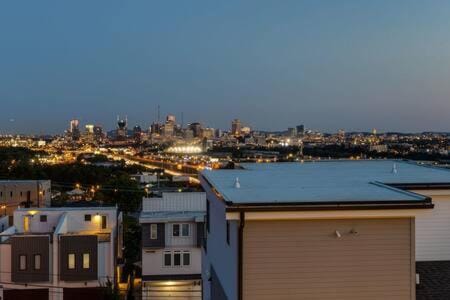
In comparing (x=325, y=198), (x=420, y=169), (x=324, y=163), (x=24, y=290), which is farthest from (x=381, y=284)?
(x=24, y=290)

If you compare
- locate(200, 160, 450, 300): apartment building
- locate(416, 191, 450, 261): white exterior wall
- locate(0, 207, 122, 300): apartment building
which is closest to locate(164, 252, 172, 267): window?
locate(0, 207, 122, 300): apartment building

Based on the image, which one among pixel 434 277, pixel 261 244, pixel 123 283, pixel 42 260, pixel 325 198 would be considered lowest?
pixel 123 283

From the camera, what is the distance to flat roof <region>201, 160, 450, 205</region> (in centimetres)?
497

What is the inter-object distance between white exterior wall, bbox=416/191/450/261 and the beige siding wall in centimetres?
95

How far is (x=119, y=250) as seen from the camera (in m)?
20.0

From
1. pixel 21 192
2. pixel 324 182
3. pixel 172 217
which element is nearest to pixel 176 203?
pixel 172 217

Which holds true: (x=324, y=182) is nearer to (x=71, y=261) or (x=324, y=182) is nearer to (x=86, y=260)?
(x=86, y=260)

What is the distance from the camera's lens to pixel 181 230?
1641cm

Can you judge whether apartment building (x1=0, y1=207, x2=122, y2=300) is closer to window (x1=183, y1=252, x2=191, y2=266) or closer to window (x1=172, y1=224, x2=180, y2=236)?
window (x1=172, y1=224, x2=180, y2=236)

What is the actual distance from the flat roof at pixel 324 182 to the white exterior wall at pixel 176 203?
31.1 ft

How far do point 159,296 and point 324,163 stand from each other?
8987 millimetres

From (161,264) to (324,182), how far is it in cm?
1111

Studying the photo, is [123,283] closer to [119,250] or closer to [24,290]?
[119,250]

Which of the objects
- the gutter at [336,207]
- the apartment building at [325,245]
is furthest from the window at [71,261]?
the gutter at [336,207]
